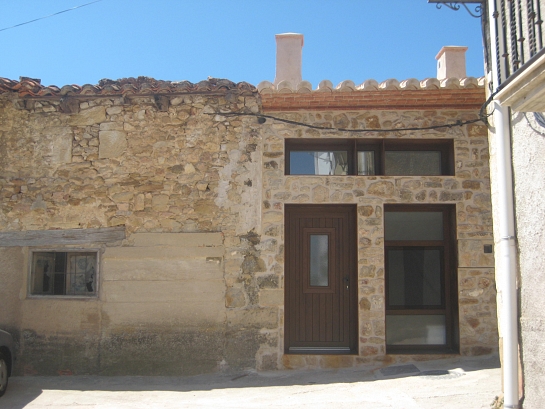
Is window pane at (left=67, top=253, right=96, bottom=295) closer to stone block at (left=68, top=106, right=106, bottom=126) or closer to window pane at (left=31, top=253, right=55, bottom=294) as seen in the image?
window pane at (left=31, top=253, right=55, bottom=294)

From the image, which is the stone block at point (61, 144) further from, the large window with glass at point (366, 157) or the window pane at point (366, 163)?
the window pane at point (366, 163)

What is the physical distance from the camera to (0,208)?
7473 mm

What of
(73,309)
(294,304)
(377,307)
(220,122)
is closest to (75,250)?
(73,309)

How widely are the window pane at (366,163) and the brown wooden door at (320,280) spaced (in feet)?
1.83

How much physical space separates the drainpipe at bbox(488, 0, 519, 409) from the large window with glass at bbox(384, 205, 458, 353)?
2500 millimetres

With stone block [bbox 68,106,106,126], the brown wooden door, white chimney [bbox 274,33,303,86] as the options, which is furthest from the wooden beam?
white chimney [bbox 274,33,303,86]

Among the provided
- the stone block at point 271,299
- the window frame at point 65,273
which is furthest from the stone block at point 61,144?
the stone block at point 271,299

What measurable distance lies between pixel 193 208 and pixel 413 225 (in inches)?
121

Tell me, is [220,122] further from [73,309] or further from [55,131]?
[73,309]

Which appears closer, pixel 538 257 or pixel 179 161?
pixel 538 257

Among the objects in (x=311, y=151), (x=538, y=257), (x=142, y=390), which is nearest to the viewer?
(x=538, y=257)

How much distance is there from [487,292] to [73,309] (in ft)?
18.4

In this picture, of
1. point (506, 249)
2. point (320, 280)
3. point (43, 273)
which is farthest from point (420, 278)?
point (43, 273)

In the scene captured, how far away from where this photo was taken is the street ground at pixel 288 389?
5.53 m
